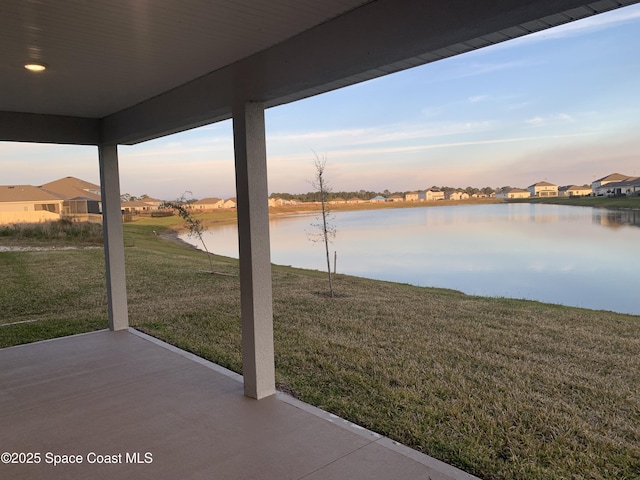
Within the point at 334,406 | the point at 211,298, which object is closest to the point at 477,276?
the point at 211,298

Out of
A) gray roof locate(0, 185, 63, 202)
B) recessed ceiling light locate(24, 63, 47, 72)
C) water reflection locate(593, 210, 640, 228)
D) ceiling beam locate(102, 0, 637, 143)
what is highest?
recessed ceiling light locate(24, 63, 47, 72)

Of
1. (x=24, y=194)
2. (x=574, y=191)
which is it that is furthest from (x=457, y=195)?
(x=24, y=194)

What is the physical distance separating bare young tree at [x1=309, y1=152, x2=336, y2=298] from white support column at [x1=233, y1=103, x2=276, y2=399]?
5763 mm

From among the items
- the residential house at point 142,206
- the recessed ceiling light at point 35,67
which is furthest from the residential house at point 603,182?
the residential house at point 142,206

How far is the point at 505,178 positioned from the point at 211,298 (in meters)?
9.29

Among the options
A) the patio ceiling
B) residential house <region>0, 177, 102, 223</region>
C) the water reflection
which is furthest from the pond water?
the patio ceiling

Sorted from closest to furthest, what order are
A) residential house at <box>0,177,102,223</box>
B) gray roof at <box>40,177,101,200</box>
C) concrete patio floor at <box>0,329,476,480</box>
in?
concrete patio floor at <box>0,329,476,480</box>
residential house at <box>0,177,102,223</box>
gray roof at <box>40,177,101,200</box>

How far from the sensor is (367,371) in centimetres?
436

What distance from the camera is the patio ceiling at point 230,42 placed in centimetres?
199

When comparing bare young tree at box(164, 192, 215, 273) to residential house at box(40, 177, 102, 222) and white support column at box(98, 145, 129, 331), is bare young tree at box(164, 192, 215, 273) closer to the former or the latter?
residential house at box(40, 177, 102, 222)

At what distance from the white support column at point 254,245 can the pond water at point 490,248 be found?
5.74m

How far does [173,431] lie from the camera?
2.99 metres

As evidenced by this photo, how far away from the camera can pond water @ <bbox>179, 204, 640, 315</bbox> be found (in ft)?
32.3

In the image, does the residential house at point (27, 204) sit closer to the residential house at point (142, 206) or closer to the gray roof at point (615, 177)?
the residential house at point (142, 206)
